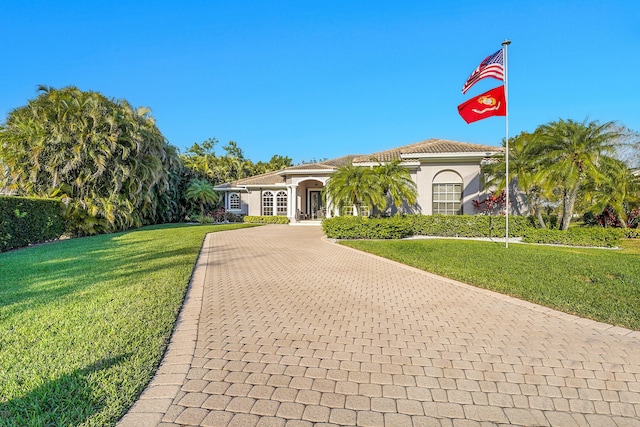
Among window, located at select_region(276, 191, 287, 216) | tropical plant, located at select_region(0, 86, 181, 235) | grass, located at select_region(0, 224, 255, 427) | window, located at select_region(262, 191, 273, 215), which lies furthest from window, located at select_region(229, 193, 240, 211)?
grass, located at select_region(0, 224, 255, 427)

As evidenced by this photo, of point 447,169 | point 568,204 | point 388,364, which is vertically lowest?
point 388,364

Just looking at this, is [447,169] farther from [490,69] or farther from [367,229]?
[367,229]

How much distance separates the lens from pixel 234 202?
30.7 metres

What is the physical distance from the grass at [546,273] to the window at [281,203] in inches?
658

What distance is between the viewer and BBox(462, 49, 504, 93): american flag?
12414 mm

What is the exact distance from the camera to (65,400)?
2.72 meters

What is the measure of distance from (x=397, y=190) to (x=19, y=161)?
20.6 meters

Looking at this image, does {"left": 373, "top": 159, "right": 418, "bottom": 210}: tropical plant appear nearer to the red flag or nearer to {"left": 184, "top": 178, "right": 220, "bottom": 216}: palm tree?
the red flag

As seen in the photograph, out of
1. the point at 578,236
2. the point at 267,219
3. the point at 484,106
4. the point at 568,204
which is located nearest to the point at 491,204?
the point at 568,204

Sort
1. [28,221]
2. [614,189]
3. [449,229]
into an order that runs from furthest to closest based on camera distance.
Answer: [449,229] → [614,189] → [28,221]

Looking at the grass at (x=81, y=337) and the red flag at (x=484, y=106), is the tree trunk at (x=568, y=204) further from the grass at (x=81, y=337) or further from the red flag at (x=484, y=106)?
the grass at (x=81, y=337)

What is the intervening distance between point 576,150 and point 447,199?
20.2ft

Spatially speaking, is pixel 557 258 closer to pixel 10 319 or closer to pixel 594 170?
pixel 594 170

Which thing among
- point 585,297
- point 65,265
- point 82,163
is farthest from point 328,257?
point 82,163
